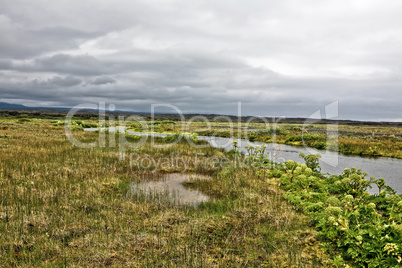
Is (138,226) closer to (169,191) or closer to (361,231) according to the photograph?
(169,191)

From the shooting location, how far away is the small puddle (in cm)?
921

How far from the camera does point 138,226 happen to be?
22.1 feet

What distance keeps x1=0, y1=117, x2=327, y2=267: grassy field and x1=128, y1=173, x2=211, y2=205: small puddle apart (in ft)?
1.10

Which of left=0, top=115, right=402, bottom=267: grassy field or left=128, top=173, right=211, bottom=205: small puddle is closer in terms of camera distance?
left=0, top=115, right=402, bottom=267: grassy field

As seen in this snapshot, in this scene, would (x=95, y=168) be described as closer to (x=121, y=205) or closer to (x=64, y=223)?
(x=121, y=205)

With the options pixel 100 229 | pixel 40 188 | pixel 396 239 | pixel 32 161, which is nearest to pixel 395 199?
pixel 396 239

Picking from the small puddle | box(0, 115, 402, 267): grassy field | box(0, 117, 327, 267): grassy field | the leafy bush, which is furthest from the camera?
the small puddle

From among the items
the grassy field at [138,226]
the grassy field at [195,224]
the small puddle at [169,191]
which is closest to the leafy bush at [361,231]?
the grassy field at [195,224]

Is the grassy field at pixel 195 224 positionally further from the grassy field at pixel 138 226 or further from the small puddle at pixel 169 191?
Result: the small puddle at pixel 169 191

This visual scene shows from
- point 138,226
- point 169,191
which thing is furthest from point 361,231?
point 169,191

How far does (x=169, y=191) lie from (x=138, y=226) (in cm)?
357

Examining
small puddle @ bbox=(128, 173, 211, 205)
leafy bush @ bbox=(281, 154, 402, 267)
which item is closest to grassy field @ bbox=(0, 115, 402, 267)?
leafy bush @ bbox=(281, 154, 402, 267)

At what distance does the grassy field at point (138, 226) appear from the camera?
17.4ft

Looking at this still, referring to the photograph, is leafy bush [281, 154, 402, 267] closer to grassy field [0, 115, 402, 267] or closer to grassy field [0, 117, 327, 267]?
grassy field [0, 115, 402, 267]
